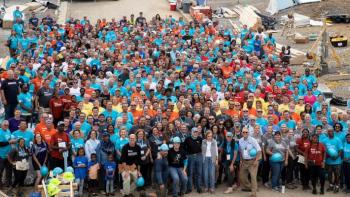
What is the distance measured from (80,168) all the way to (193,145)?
254 centimetres

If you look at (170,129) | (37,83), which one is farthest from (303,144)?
(37,83)

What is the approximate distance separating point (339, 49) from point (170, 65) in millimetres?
11671

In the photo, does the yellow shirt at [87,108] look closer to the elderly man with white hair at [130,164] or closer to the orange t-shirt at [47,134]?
the orange t-shirt at [47,134]

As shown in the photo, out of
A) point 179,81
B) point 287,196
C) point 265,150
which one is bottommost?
point 287,196

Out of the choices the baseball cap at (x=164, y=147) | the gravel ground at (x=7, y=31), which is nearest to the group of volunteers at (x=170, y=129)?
the baseball cap at (x=164, y=147)

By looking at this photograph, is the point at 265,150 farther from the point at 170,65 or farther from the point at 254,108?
the point at 170,65

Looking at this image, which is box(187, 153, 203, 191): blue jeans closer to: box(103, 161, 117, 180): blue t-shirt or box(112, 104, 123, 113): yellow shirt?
box(103, 161, 117, 180): blue t-shirt

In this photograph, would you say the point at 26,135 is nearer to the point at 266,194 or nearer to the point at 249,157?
the point at 249,157

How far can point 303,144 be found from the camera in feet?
47.7

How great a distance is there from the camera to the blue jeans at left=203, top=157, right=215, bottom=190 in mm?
14383

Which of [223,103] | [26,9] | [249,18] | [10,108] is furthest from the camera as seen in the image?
[26,9]

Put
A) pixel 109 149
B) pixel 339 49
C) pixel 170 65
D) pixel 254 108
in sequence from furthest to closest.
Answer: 1. pixel 339 49
2. pixel 170 65
3. pixel 254 108
4. pixel 109 149

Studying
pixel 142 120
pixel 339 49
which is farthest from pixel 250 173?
pixel 339 49

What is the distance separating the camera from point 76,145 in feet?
46.0
